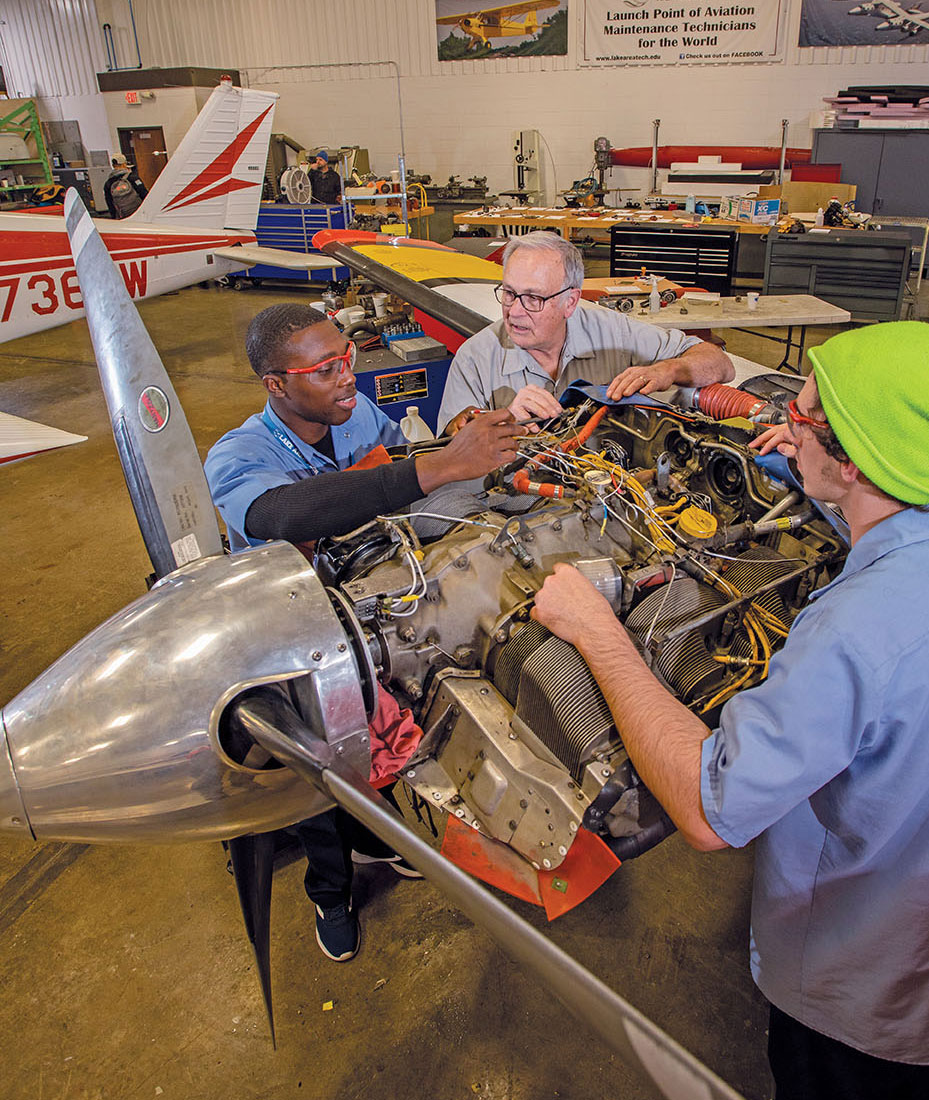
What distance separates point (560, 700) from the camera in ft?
4.92

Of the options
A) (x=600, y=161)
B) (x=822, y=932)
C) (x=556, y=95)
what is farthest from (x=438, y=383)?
(x=556, y=95)

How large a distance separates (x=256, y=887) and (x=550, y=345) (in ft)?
7.40

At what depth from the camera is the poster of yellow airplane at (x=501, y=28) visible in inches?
468

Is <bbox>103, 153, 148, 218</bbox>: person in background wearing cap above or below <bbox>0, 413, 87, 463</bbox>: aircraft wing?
above

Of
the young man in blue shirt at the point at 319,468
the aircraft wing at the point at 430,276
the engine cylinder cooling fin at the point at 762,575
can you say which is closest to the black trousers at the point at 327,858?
the young man in blue shirt at the point at 319,468

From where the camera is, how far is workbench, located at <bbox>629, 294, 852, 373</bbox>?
17.1ft

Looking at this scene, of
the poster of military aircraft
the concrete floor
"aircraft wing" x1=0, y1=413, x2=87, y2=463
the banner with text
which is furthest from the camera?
the banner with text

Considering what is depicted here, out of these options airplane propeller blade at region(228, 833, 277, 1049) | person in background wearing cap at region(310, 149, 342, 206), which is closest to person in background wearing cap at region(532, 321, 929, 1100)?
airplane propeller blade at region(228, 833, 277, 1049)

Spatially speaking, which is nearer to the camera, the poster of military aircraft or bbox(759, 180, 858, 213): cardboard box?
bbox(759, 180, 858, 213): cardboard box

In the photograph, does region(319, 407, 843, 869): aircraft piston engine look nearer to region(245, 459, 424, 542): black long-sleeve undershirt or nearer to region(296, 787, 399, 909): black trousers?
region(245, 459, 424, 542): black long-sleeve undershirt

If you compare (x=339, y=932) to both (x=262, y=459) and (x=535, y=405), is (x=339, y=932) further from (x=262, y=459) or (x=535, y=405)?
(x=535, y=405)

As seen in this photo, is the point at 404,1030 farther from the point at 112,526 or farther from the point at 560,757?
the point at 112,526

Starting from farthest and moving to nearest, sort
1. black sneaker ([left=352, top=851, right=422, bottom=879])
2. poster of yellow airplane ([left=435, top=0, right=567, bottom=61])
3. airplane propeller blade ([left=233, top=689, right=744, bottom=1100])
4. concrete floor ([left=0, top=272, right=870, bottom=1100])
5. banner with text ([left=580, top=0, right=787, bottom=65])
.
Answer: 1. poster of yellow airplane ([left=435, top=0, right=567, bottom=61])
2. banner with text ([left=580, top=0, right=787, bottom=65])
3. black sneaker ([left=352, top=851, right=422, bottom=879])
4. concrete floor ([left=0, top=272, right=870, bottom=1100])
5. airplane propeller blade ([left=233, top=689, right=744, bottom=1100])

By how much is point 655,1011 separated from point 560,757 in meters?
1.08
